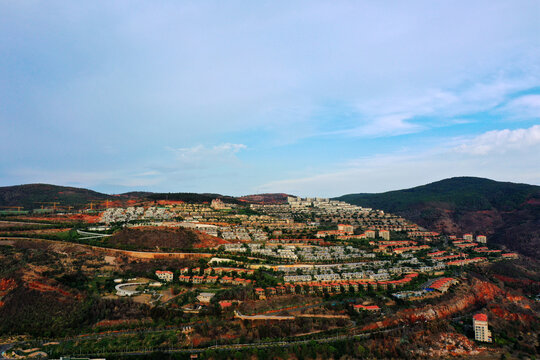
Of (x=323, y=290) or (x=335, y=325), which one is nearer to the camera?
(x=335, y=325)

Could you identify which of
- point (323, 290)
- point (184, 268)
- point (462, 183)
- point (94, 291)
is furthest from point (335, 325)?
point (462, 183)

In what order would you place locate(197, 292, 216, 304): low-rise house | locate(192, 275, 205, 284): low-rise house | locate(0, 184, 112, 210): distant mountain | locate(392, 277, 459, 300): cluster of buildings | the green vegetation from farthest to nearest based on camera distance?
the green vegetation
locate(0, 184, 112, 210): distant mountain
locate(192, 275, 205, 284): low-rise house
locate(392, 277, 459, 300): cluster of buildings
locate(197, 292, 216, 304): low-rise house

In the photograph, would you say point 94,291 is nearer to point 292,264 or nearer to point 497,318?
point 292,264

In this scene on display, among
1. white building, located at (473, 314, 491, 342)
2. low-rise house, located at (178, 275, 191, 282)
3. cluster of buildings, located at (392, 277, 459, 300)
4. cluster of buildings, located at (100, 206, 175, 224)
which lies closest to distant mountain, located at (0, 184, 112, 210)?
cluster of buildings, located at (100, 206, 175, 224)

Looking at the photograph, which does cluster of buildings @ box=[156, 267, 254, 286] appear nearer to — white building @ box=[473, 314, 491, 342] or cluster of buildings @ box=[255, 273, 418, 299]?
cluster of buildings @ box=[255, 273, 418, 299]

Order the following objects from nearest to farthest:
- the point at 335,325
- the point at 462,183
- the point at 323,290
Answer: the point at 335,325 < the point at 323,290 < the point at 462,183

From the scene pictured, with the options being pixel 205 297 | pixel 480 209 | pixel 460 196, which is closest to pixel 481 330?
pixel 205 297

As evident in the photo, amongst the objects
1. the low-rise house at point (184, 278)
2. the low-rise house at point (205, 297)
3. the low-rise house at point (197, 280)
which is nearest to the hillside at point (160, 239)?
the low-rise house at point (184, 278)
